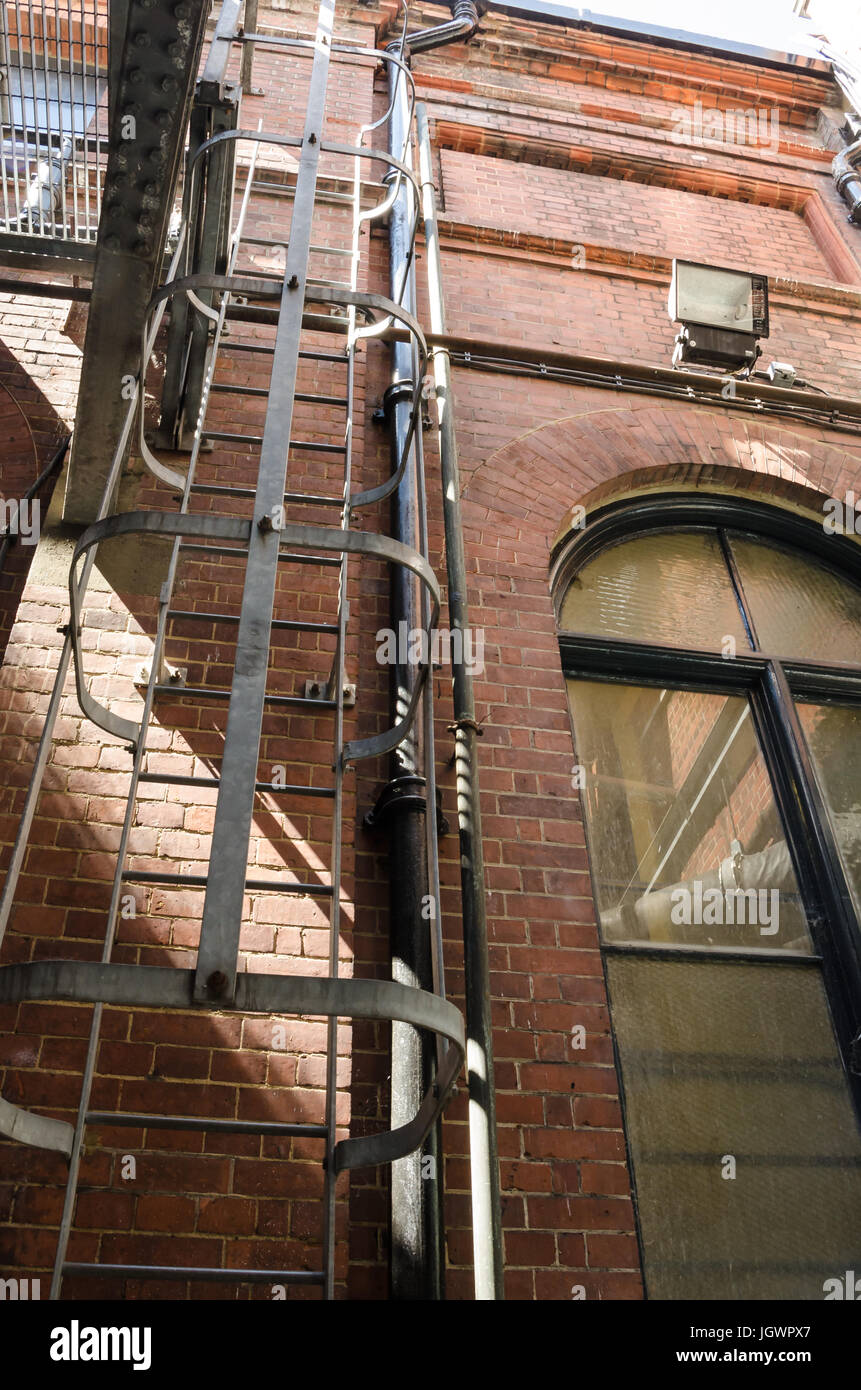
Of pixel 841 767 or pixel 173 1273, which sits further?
pixel 841 767

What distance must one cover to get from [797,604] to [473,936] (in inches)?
113

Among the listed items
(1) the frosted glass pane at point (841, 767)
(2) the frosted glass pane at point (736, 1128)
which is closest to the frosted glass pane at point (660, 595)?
(1) the frosted glass pane at point (841, 767)

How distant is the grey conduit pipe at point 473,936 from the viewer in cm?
249

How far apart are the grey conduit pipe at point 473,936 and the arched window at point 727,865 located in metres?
0.81

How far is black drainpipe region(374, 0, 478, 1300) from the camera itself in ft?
8.64

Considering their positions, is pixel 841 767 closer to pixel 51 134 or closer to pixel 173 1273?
pixel 173 1273

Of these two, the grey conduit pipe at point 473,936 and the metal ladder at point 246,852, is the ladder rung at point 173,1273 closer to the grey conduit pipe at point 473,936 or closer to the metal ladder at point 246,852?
the metal ladder at point 246,852

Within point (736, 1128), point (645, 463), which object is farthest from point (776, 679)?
point (736, 1128)

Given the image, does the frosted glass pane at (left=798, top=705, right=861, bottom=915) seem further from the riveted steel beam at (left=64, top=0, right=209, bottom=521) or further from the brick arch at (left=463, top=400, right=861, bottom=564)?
the riveted steel beam at (left=64, top=0, right=209, bottom=521)

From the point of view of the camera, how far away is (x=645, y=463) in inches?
190

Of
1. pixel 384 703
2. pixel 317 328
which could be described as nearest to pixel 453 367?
pixel 317 328

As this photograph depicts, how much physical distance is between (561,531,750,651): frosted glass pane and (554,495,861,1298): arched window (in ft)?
0.04
